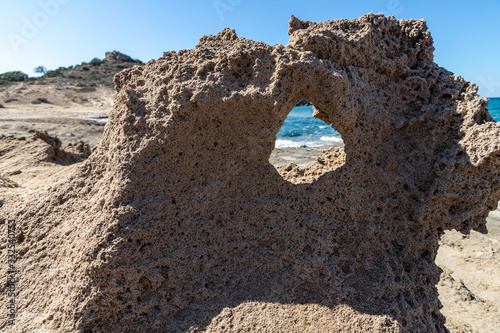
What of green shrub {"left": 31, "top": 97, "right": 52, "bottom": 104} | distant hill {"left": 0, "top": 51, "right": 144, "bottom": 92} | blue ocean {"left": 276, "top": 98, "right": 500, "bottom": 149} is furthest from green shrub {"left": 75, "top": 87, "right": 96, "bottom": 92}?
blue ocean {"left": 276, "top": 98, "right": 500, "bottom": 149}

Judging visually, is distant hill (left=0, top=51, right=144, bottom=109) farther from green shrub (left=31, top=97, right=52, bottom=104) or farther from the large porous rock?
the large porous rock

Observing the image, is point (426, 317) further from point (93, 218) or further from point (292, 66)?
point (93, 218)

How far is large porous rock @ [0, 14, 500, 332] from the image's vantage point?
6.92 ft

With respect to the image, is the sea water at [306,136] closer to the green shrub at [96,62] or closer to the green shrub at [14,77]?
the green shrub at [14,77]

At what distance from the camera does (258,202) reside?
7.80 feet

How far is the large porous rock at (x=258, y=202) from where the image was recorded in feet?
6.92

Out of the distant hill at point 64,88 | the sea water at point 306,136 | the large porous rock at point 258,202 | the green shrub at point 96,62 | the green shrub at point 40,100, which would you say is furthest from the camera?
the green shrub at point 96,62

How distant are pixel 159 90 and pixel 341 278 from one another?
191cm

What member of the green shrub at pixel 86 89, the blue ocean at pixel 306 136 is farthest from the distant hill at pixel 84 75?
the blue ocean at pixel 306 136

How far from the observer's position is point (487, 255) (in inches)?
184

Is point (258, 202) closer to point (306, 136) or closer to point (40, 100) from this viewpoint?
point (306, 136)

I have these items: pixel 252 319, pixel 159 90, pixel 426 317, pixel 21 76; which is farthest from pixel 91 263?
pixel 21 76

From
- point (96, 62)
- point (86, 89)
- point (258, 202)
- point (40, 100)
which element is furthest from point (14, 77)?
point (258, 202)

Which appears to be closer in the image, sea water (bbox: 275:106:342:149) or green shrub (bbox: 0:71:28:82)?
sea water (bbox: 275:106:342:149)
